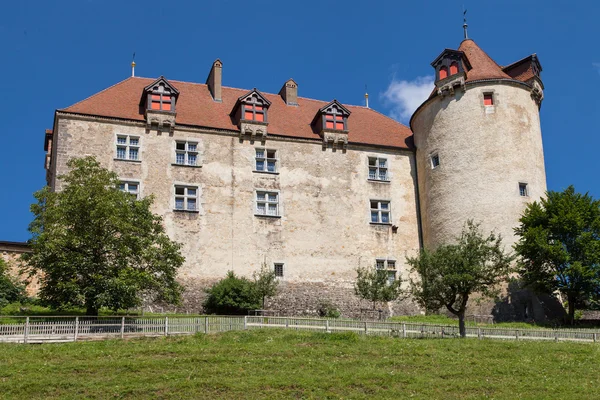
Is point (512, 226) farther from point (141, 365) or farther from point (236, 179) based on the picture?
point (141, 365)

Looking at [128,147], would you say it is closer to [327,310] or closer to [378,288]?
[327,310]

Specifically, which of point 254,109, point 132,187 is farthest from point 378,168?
point 132,187

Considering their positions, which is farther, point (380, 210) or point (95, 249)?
point (380, 210)

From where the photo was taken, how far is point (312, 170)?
4344 cm

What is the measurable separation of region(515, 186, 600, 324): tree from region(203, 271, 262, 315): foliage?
1381 centimetres

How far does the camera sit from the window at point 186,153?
41.0 meters

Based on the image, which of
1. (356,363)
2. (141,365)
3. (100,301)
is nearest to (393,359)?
(356,363)

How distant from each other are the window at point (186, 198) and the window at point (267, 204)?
3670mm

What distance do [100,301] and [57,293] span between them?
2.15m

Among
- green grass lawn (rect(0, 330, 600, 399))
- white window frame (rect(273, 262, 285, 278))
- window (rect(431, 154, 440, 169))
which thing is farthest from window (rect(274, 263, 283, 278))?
green grass lawn (rect(0, 330, 600, 399))

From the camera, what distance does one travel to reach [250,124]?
42625mm

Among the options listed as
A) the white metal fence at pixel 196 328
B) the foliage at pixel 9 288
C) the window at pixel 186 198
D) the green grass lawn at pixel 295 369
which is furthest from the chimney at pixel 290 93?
the green grass lawn at pixel 295 369

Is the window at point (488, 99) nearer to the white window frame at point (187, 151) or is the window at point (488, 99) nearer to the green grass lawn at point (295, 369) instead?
the white window frame at point (187, 151)

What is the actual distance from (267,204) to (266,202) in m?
0.13
